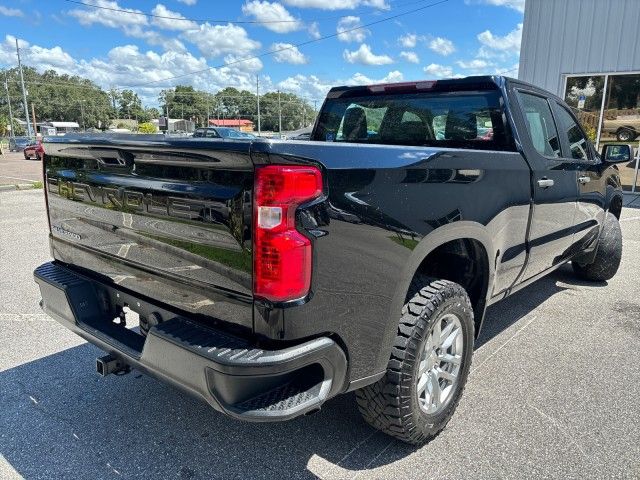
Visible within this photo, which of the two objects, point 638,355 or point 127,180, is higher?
point 127,180

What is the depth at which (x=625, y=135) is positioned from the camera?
498 inches

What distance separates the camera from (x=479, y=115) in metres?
3.31

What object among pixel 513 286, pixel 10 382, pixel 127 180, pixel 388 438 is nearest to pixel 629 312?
pixel 513 286

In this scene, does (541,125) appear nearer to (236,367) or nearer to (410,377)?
(410,377)

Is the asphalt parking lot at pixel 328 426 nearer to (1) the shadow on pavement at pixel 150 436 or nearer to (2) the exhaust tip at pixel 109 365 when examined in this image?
(1) the shadow on pavement at pixel 150 436

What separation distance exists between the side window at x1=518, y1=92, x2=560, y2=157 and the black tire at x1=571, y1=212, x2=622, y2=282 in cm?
181

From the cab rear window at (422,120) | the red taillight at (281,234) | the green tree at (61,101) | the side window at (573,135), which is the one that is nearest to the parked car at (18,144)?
the cab rear window at (422,120)

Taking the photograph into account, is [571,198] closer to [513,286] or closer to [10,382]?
[513,286]

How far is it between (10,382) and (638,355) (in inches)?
166

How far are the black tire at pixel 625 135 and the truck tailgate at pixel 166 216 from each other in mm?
13645

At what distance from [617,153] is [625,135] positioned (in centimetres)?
971

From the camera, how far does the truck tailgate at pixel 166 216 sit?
5.95 feet

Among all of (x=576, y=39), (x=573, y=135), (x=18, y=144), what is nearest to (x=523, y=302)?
(x=573, y=135)

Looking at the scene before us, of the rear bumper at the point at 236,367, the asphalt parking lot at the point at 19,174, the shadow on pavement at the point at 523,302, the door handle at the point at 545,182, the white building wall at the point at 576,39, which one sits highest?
the white building wall at the point at 576,39
